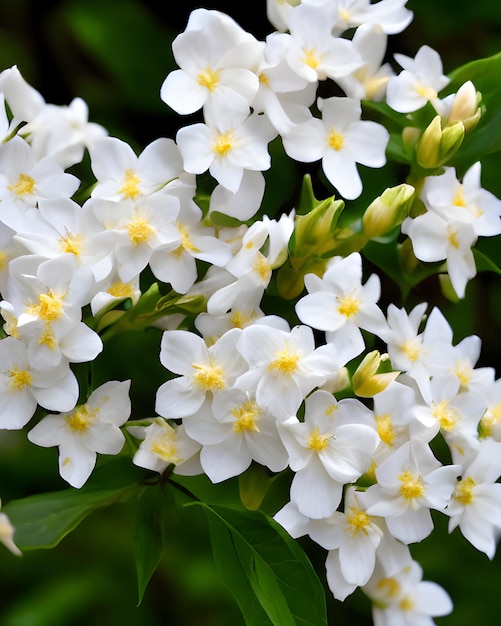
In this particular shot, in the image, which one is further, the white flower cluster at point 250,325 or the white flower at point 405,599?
the white flower at point 405,599

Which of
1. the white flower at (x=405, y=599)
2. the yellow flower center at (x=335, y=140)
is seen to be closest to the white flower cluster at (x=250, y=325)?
the yellow flower center at (x=335, y=140)

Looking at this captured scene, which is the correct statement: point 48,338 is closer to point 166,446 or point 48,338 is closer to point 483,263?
point 166,446

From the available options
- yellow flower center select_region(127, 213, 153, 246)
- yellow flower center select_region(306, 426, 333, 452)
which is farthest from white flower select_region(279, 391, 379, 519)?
yellow flower center select_region(127, 213, 153, 246)

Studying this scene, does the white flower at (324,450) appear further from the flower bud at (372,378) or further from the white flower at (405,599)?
the white flower at (405,599)

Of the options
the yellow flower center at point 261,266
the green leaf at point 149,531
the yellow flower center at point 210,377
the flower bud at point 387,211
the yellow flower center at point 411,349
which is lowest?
the green leaf at point 149,531

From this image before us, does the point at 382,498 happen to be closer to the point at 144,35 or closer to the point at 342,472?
the point at 342,472

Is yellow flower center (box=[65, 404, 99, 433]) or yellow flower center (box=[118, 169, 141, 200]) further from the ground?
yellow flower center (box=[118, 169, 141, 200])

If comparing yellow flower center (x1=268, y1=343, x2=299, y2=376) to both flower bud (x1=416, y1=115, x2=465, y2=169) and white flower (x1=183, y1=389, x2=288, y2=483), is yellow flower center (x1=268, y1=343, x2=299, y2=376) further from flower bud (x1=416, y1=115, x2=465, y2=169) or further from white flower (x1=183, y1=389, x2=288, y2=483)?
flower bud (x1=416, y1=115, x2=465, y2=169)
